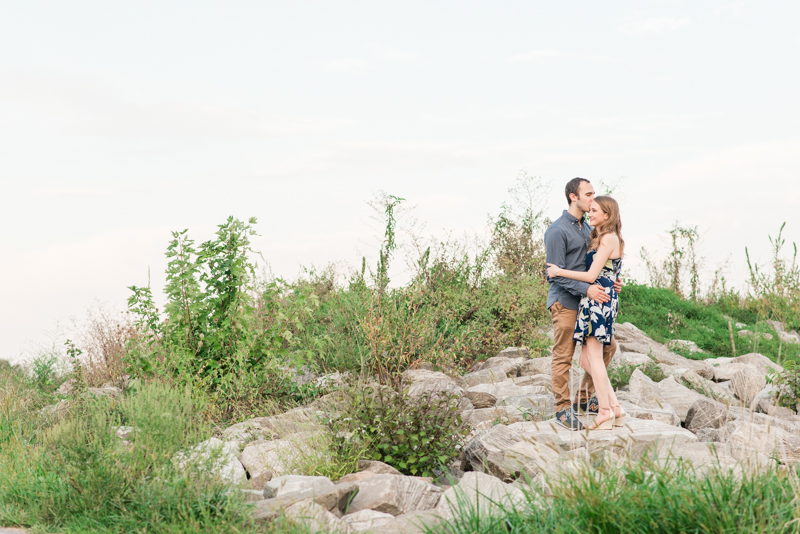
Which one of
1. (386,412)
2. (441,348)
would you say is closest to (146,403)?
(386,412)

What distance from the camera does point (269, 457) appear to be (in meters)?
5.18

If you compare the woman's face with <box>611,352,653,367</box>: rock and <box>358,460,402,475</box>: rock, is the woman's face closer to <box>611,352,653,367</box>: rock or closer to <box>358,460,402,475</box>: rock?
<box>358,460,402,475</box>: rock

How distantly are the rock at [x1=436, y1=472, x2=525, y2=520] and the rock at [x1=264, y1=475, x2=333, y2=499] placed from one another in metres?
0.85

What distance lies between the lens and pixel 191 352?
265 inches

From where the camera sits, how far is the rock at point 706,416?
6.15 m

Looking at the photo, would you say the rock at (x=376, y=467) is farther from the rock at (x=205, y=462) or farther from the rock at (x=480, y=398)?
the rock at (x=480, y=398)

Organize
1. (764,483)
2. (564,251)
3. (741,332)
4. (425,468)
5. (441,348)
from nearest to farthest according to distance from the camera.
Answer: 1. (764,483)
2. (425,468)
3. (564,251)
4. (441,348)
5. (741,332)

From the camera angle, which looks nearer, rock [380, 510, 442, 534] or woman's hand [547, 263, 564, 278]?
rock [380, 510, 442, 534]

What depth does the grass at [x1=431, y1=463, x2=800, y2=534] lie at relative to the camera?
9.48 feet

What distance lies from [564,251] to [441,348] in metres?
3.35

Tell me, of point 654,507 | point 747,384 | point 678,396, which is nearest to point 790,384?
point 747,384

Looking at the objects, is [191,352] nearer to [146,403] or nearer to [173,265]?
[173,265]

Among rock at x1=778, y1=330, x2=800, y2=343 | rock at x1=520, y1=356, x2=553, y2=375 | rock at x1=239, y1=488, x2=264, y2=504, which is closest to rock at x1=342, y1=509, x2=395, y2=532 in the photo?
rock at x1=239, y1=488, x2=264, y2=504

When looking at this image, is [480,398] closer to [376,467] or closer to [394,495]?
[376,467]
